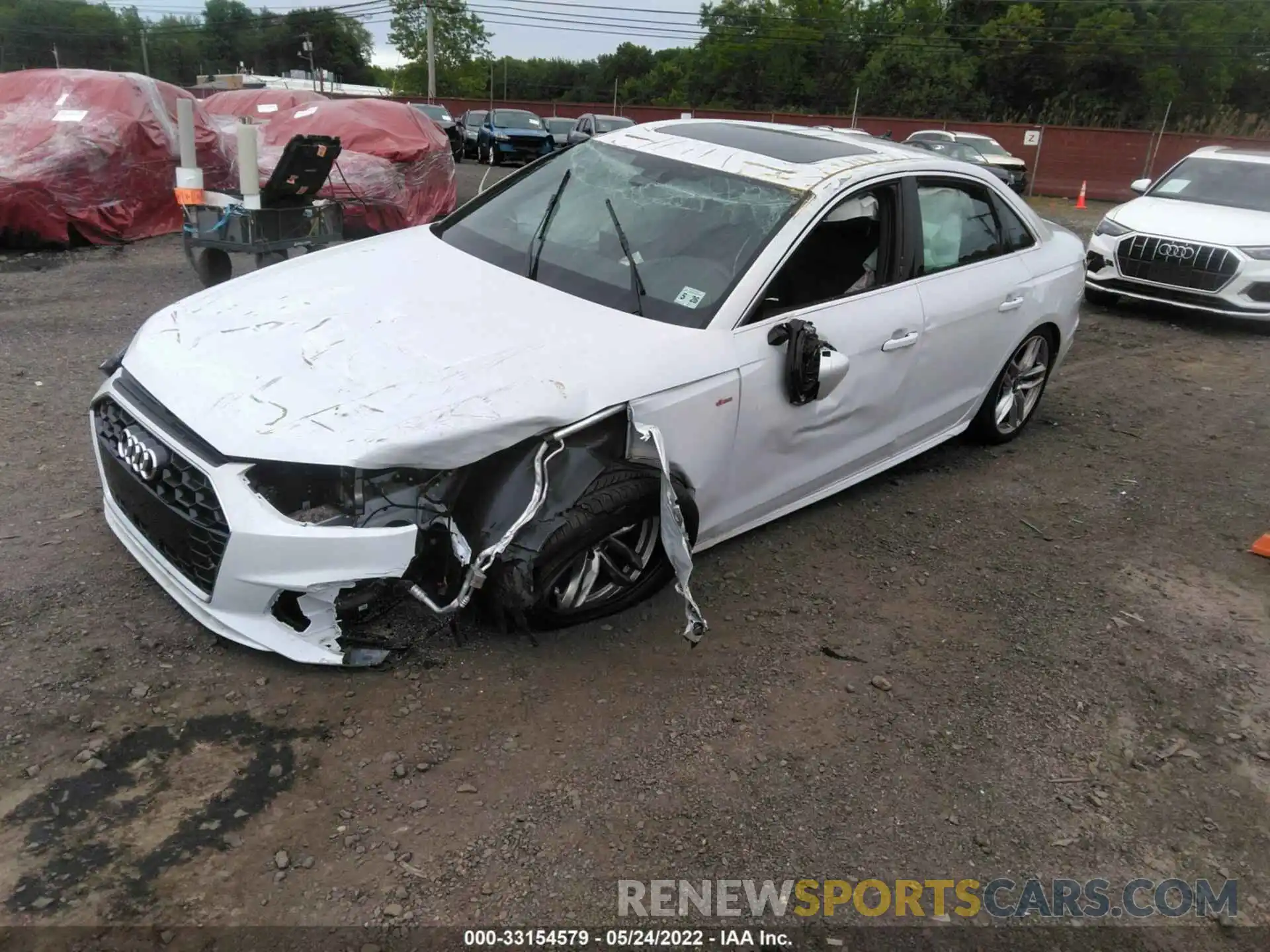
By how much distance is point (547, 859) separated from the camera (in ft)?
7.78

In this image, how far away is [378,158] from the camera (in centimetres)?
1030

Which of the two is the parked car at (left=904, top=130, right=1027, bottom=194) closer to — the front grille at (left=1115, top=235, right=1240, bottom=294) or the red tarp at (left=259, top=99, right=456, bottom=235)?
the front grille at (left=1115, top=235, right=1240, bottom=294)

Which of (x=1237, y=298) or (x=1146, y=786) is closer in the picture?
(x=1146, y=786)

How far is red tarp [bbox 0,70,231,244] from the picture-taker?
29.7 feet

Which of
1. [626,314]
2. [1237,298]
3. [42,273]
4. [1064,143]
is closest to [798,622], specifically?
[626,314]

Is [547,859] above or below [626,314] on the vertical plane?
below

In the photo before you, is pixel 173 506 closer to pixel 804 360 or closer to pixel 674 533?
pixel 674 533

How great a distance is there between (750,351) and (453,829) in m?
1.89

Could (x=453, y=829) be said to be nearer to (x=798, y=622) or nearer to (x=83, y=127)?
(x=798, y=622)

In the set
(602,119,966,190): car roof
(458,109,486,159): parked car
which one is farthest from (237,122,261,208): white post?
(458,109,486,159): parked car

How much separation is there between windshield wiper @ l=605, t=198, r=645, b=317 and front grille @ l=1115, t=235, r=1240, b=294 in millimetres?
6673

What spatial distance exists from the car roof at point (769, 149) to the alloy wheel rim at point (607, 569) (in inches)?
62.2

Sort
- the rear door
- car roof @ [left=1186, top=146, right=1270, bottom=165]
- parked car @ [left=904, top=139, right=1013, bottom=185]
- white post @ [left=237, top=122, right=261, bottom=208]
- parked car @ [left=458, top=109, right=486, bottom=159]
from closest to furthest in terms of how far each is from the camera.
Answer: the rear door → white post @ [left=237, top=122, right=261, bottom=208] → car roof @ [left=1186, top=146, right=1270, bottom=165] → parked car @ [left=904, top=139, right=1013, bottom=185] → parked car @ [left=458, top=109, right=486, bottom=159]

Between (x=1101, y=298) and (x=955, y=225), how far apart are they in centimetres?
590
